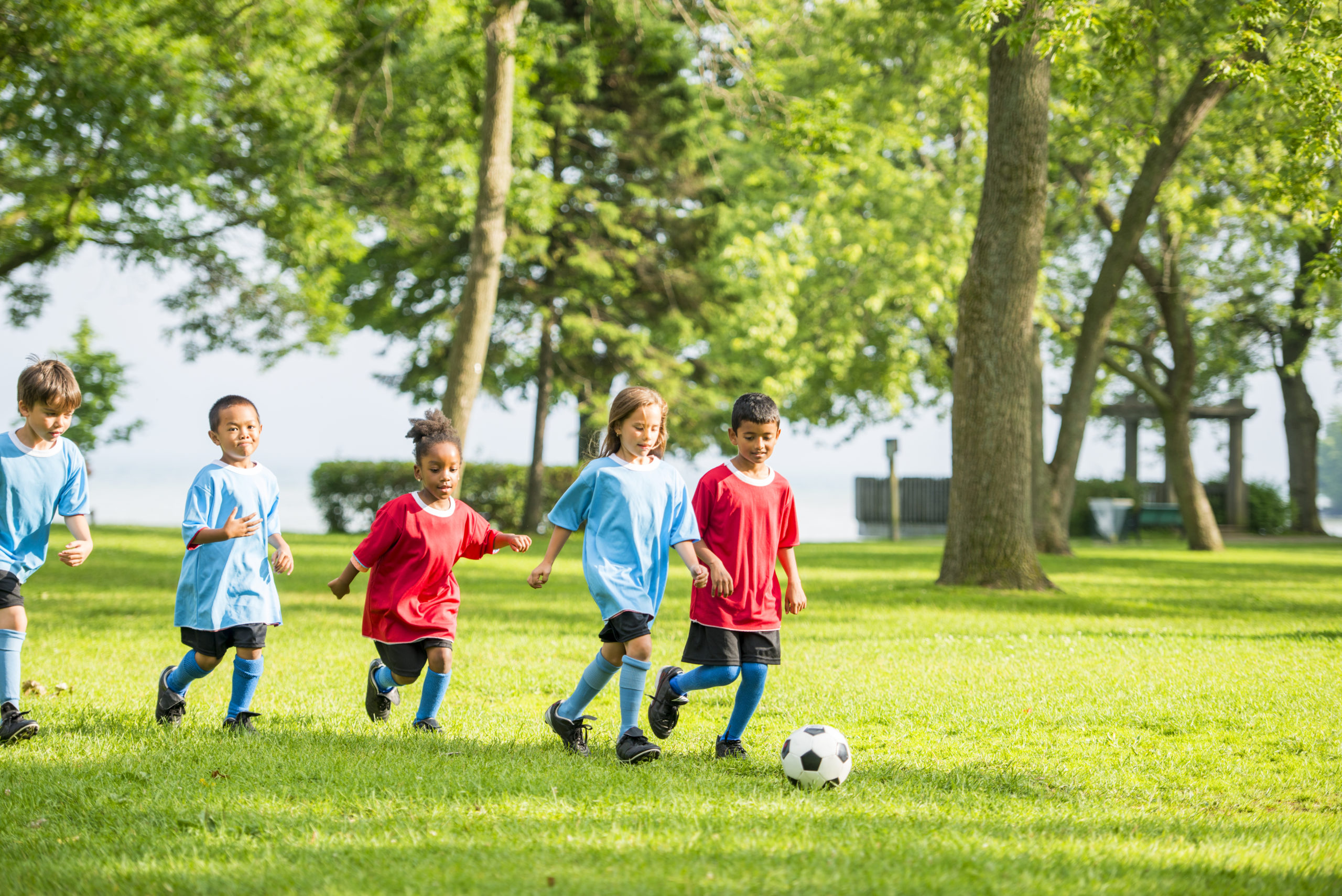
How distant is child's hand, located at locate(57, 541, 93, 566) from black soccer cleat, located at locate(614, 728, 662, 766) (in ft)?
8.25

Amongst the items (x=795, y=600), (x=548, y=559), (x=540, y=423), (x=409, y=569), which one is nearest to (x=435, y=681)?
(x=409, y=569)

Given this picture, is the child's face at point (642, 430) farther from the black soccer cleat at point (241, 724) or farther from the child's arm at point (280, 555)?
the black soccer cleat at point (241, 724)

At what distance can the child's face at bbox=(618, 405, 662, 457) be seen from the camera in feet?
16.0

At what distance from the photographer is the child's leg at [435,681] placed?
17.3 ft

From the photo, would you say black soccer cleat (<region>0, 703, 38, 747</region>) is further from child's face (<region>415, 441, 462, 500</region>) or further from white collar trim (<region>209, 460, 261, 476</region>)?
child's face (<region>415, 441, 462, 500</region>)

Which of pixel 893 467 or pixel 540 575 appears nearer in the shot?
pixel 540 575

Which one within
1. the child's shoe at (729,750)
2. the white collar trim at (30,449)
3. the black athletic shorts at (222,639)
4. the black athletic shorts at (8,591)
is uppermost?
the white collar trim at (30,449)

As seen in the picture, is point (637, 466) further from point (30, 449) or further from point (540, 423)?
point (540, 423)

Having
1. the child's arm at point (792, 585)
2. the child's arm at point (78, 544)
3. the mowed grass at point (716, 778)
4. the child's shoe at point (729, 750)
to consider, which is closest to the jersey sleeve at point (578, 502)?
the child's arm at point (792, 585)

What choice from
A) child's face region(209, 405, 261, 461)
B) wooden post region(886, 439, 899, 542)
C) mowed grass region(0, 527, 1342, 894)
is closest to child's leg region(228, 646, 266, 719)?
mowed grass region(0, 527, 1342, 894)

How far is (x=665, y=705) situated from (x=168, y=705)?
8.22 ft

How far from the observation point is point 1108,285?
Result: 17.0 metres

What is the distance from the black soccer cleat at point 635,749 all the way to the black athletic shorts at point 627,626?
415 mm

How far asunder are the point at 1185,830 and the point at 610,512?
255 cm
